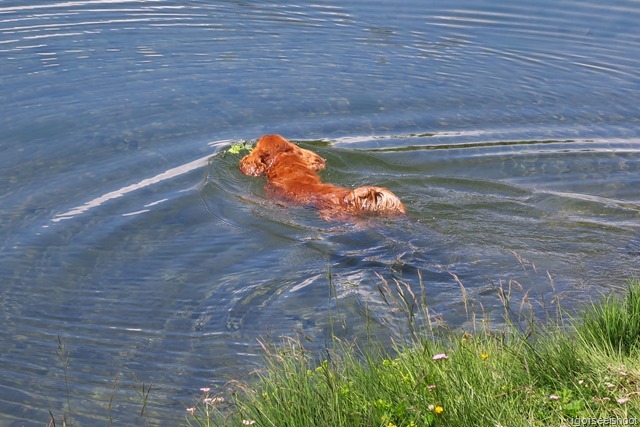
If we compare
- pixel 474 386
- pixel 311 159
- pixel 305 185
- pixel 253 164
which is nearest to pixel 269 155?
pixel 253 164

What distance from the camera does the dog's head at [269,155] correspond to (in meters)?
8.79

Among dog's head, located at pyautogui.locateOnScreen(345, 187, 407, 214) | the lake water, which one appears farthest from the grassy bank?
dog's head, located at pyautogui.locateOnScreen(345, 187, 407, 214)

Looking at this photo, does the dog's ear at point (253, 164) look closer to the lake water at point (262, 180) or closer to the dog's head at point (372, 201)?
the lake water at point (262, 180)

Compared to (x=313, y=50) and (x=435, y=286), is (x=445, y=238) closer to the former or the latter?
(x=435, y=286)

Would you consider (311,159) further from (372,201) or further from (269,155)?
(372,201)

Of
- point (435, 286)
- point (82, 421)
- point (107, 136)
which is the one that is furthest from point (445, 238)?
point (107, 136)

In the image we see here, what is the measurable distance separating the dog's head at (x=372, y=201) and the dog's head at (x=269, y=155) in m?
1.34

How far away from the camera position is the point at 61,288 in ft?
22.5

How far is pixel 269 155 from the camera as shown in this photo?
883 centimetres

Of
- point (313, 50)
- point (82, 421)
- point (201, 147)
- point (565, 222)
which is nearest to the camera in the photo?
point (82, 421)

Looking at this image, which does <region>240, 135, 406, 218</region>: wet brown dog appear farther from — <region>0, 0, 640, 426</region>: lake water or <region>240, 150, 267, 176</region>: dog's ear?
<region>0, 0, 640, 426</region>: lake water

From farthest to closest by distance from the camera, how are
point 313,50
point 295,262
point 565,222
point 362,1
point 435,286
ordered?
1. point 362,1
2. point 313,50
3. point 565,222
4. point 295,262
5. point 435,286

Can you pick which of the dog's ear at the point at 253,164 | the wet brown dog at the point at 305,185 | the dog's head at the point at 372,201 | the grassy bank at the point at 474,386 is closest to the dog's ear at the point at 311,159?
the wet brown dog at the point at 305,185

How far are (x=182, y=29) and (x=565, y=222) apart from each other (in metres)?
7.09
